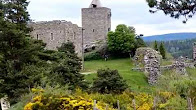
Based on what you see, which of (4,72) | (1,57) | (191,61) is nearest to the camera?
(1,57)

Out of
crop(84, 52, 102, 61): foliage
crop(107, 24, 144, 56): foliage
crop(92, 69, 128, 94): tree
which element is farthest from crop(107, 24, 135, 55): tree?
crop(92, 69, 128, 94): tree

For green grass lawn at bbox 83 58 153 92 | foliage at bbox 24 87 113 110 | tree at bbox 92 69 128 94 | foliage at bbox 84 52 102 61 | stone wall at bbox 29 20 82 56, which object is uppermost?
stone wall at bbox 29 20 82 56

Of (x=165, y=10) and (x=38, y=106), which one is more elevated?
(x=165, y=10)

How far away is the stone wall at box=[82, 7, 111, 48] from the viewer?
53.0 m

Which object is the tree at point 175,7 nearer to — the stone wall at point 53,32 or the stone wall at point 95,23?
the stone wall at point 53,32

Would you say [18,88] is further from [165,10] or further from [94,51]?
[94,51]

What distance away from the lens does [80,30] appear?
43.1m

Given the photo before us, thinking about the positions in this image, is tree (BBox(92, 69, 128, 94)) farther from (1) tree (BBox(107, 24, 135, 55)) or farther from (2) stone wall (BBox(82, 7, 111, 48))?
(2) stone wall (BBox(82, 7, 111, 48))

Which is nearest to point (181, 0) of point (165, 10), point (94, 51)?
point (165, 10)

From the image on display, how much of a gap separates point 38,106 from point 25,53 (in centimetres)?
783

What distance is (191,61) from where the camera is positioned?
37.1 metres

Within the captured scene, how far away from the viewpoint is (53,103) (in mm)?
12445

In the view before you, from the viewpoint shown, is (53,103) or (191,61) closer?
(53,103)

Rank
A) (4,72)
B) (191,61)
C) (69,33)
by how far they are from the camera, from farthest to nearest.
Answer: (69,33) → (191,61) → (4,72)
